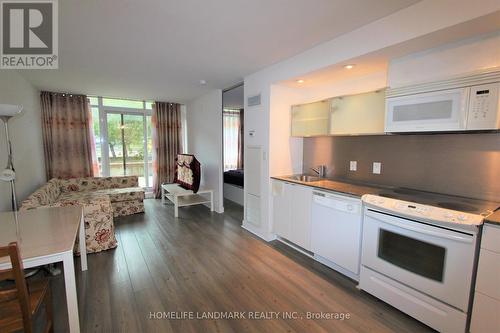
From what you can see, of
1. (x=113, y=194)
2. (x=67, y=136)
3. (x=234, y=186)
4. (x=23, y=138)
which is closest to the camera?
(x=23, y=138)

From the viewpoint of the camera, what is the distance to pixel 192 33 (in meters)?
2.21

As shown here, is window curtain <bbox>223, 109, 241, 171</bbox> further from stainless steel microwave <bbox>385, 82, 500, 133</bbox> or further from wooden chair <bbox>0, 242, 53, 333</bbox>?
wooden chair <bbox>0, 242, 53, 333</bbox>

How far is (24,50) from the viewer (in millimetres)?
2484

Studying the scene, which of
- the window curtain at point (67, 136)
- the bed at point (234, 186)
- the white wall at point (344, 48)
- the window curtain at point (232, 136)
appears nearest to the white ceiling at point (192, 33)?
the white wall at point (344, 48)

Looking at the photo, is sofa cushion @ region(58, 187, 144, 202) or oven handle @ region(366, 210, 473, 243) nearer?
oven handle @ region(366, 210, 473, 243)

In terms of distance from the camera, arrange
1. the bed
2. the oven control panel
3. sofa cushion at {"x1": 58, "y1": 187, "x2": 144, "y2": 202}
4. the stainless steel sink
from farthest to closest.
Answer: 1. the bed
2. sofa cushion at {"x1": 58, "y1": 187, "x2": 144, "y2": 202}
3. the stainless steel sink
4. the oven control panel

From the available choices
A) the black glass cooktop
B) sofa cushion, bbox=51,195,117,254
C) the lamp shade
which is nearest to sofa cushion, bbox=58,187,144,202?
sofa cushion, bbox=51,195,117,254

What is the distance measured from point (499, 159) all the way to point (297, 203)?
1.86 m

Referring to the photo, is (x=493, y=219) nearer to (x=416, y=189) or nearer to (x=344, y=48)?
(x=416, y=189)

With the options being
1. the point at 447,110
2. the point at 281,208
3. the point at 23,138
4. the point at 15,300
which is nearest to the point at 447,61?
the point at 447,110

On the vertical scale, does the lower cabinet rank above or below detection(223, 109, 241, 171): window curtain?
below

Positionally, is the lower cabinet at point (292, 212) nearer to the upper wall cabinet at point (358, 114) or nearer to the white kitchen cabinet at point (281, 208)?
the white kitchen cabinet at point (281, 208)

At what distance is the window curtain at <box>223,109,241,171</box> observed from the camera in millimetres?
6980

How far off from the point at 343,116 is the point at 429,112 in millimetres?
876
